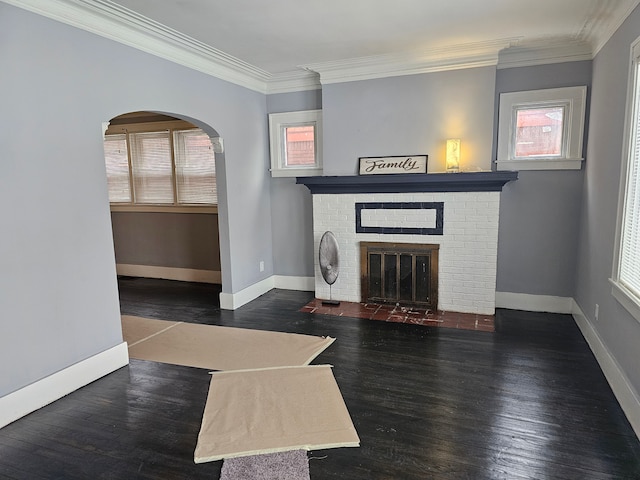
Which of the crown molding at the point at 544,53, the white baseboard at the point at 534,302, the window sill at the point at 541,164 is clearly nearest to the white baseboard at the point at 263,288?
the white baseboard at the point at 534,302

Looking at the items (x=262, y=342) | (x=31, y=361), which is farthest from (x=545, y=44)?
(x=31, y=361)

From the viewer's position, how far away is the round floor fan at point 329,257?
15.6 feet

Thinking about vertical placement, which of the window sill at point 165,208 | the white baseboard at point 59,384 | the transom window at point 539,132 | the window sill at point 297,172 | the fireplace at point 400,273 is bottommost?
the white baseboard at point 59,384

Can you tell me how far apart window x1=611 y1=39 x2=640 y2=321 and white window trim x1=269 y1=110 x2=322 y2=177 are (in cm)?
319

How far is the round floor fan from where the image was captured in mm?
4754

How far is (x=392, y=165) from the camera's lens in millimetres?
4652

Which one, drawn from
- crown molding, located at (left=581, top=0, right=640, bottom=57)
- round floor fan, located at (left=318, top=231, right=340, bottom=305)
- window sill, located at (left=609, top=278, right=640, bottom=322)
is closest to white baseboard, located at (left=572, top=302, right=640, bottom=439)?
window sill, located at (left=609, top=278, right=640, bottom=322)

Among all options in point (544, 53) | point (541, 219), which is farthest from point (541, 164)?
point (544, 53)

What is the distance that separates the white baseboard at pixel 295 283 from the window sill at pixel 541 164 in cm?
266

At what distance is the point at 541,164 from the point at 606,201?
43.7 inches

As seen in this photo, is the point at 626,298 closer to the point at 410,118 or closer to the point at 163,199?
the point at 410,118

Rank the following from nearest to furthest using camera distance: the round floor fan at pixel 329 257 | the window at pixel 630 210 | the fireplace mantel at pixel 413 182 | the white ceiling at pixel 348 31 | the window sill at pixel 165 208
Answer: the window at pixel 630 210 → the white ceiling at pixel 348 31 → the fireplace mantel at pixel 413 182 → the round floor fan at pixel 329 257 → the window sill at pixel 165 208

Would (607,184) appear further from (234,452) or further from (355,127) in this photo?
(234,452)

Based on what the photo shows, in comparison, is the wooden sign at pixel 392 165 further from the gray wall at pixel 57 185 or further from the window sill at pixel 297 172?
the gray wall at pixel 57 185
